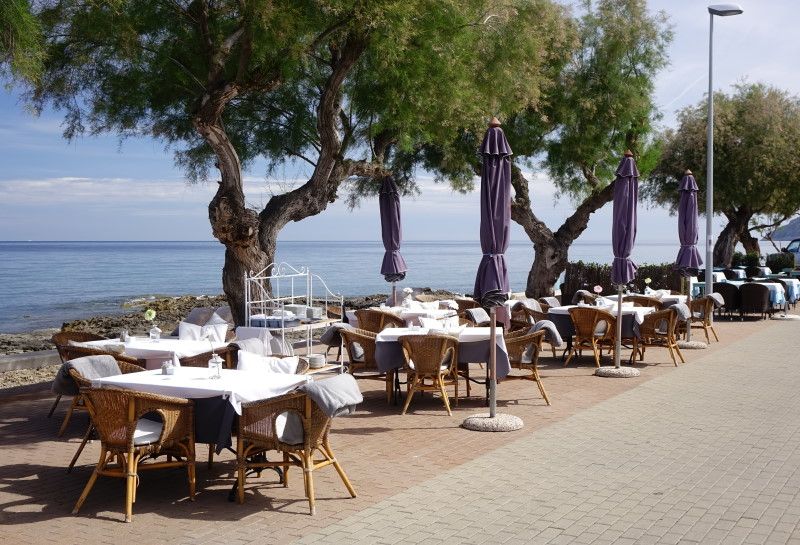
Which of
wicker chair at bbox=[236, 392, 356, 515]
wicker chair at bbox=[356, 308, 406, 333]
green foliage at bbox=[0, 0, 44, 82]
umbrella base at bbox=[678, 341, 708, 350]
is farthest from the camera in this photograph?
umbrella base at bbox=[678, 341, 708, 350]

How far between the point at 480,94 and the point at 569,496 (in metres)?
11.8

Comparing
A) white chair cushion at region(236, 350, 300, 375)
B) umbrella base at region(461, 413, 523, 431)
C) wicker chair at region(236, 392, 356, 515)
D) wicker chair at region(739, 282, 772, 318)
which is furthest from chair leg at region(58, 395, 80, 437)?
wicker chair at region(739, 282, 772, 318)

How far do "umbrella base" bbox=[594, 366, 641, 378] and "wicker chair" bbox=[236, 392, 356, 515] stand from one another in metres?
7.26

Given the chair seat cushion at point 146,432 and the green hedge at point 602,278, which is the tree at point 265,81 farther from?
the green hedge at point 602,278

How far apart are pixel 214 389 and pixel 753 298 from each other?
1914 centimetres

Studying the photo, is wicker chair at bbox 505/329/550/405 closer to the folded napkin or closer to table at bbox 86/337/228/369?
table at bbox 86/337/228/369

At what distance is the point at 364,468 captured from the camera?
24.5ft

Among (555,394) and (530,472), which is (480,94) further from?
(530,472)

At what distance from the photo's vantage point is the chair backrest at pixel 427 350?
32.4 feet

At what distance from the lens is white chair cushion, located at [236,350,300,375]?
790 centimetres

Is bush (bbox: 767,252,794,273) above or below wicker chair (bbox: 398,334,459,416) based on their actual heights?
above

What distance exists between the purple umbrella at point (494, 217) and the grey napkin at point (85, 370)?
402 cm

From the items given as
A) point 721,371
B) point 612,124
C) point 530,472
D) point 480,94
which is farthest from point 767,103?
point 530,472

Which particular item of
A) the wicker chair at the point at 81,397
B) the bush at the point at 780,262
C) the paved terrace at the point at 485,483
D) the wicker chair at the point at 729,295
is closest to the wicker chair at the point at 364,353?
the paved terrace at the point at 485,483
